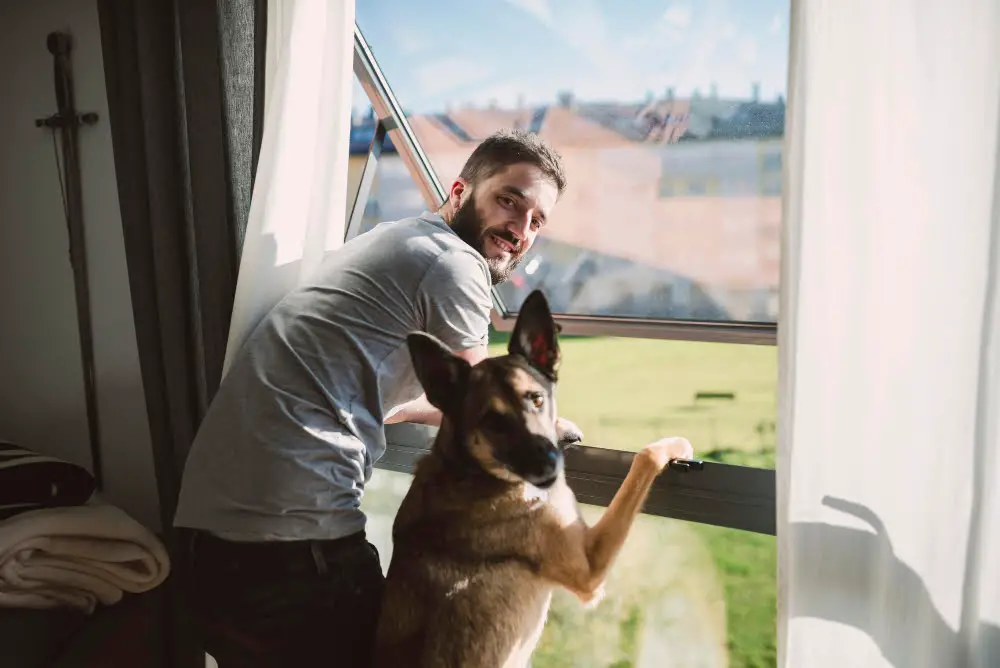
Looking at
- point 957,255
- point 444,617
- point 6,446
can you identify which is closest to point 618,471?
point 444,617

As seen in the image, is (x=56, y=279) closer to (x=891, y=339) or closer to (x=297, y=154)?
(x=297, y=154)

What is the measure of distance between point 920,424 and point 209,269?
156cm

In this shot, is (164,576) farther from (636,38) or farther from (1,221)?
(636,38)

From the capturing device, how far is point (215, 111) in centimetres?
178

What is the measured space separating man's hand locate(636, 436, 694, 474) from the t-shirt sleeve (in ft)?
1.25

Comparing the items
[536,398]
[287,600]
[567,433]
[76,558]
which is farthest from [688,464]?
[76,558]

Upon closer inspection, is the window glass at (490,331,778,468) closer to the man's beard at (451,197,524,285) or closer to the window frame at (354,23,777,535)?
the window frame at (354,23,777,535)

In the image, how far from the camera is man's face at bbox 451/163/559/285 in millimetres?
1457

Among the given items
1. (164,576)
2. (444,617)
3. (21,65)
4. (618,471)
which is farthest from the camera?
(21,65)

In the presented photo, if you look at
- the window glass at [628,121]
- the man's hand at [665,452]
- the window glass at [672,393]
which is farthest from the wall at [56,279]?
the man's hand at [665,452]

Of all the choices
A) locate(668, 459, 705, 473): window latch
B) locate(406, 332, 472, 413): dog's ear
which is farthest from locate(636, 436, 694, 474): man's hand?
locate(406, 332, 472, 413): dog's ear

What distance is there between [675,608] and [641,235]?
94 cm

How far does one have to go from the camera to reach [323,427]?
142 cm

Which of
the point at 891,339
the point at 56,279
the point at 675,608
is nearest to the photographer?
the point at 891,339
